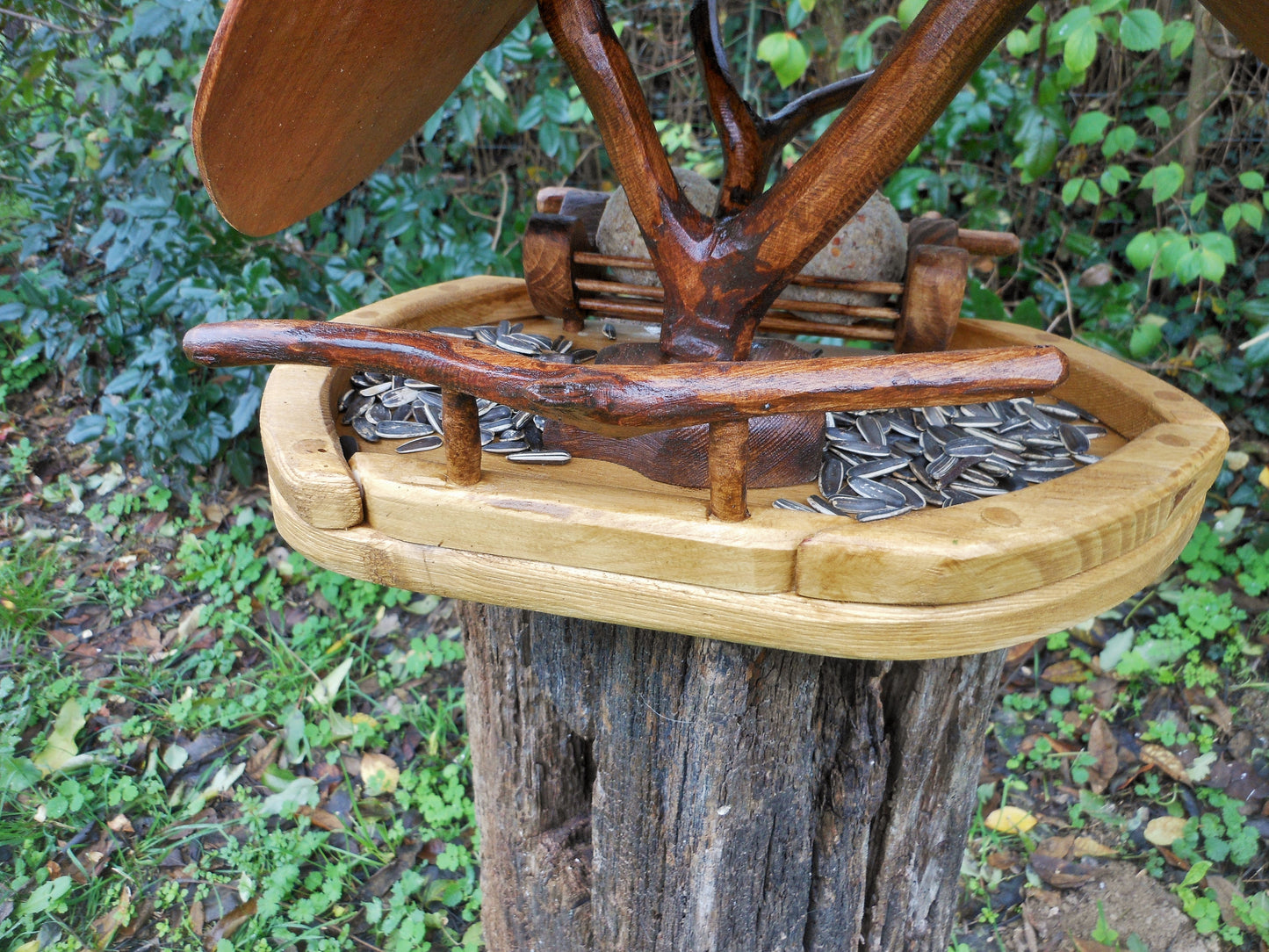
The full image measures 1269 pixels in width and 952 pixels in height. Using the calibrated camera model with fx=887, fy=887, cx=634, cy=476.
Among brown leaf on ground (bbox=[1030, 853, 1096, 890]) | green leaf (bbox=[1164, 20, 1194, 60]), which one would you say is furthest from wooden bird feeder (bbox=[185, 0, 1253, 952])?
green leaf (bbox=[1164, 20, 1194, 60])

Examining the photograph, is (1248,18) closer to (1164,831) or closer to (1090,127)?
(1090,127)

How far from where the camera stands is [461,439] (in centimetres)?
81

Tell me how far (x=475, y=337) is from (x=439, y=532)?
52cm

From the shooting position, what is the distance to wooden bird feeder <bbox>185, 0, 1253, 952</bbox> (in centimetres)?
73

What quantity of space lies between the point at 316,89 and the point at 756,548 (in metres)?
0.55

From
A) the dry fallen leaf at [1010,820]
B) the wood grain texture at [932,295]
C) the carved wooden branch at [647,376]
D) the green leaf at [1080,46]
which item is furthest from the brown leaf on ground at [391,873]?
the green leaf at [1080,46]

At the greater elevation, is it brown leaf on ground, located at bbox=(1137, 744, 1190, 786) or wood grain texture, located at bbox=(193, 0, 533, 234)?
wood grain texture, located at bbox=(193, 0, 533, 234)

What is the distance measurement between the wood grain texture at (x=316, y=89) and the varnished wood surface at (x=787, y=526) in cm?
25

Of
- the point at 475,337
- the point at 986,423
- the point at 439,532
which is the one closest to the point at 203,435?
the point at 475,337

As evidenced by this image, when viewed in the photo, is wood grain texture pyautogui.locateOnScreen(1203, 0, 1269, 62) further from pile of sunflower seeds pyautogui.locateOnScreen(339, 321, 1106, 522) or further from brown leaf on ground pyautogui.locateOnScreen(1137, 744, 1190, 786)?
brown leaf on ground pyautogui.locateOnScreen(1137, 744, 1190, 786)

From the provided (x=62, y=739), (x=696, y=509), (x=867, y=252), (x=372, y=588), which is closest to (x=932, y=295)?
(x=867, y=252)

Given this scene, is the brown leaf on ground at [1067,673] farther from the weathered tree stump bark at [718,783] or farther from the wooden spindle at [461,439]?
the wooden spindle at [461,439]

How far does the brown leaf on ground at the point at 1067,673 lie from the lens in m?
2.00

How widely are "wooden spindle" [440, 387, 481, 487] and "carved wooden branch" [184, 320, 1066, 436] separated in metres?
0.03
